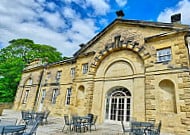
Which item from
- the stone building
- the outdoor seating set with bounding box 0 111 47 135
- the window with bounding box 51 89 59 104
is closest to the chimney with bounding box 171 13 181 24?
the stone building

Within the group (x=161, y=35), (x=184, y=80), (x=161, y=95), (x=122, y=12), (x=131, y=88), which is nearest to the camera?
(x=184, y=80)

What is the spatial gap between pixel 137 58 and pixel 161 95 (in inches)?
129

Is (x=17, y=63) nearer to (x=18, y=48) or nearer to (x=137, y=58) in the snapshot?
(x=18, y=48)

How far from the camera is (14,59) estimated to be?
24.9 metres

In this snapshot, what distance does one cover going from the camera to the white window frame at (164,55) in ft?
30.7

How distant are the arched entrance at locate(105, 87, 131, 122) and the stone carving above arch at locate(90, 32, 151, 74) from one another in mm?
2858

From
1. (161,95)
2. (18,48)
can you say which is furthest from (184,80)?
(18,48)

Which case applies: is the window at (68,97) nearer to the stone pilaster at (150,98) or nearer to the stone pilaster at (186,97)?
the stone pilaster at (150,98)

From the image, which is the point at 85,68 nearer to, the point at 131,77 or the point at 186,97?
the point at 131,77

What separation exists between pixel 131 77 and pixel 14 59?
22.3 meters

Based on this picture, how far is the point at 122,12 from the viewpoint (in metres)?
13.1

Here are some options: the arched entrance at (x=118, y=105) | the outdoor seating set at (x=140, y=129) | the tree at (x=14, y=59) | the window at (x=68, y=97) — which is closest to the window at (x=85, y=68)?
the window at (x=68, y=97)

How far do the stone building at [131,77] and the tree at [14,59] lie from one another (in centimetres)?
1188

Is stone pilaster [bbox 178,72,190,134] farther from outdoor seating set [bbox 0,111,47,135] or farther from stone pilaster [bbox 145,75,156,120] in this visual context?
outdoor seating set [bbox 0,111,47,135]
